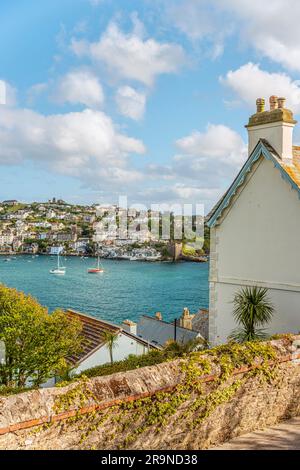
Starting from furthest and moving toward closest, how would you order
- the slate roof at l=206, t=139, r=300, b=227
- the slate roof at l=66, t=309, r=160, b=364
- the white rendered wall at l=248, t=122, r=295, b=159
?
the slate roof at l=66, t=309, r=160, b=364, the white rendered wall at l=248, t=122, r=295, b=159, the slate roof at l=206, t=139, r=300, b=227

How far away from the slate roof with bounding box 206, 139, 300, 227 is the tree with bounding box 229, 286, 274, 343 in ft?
8.44

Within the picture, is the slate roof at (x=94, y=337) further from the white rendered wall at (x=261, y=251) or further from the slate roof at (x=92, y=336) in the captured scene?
the white rendered wall at (x=261, y=251)

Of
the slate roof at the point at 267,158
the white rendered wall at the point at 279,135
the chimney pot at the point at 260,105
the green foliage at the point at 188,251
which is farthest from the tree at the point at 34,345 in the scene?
the green foliage at the point at 188,251

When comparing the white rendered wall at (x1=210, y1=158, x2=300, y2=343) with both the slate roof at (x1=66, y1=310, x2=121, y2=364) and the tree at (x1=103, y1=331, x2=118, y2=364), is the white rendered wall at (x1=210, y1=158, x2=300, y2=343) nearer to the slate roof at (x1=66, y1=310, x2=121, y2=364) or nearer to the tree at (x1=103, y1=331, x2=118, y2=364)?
the tree at (x1=103, y1=331, x2=118, y2=364)

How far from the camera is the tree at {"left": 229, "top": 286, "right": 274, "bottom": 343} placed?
11648 millimetres

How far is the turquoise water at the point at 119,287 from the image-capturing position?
255ft

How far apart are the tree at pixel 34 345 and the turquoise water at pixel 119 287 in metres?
46.5

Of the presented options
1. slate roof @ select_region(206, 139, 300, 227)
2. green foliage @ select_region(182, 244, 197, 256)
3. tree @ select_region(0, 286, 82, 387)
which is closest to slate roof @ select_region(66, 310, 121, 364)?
tree @ select_region(0, 286, 82, 387)

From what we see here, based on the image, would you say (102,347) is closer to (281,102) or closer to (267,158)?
(267,158)

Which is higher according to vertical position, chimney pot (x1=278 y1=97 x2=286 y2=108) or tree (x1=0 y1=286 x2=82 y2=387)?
chimney pot (x1=278 y1=97 x2=286 y2=108)

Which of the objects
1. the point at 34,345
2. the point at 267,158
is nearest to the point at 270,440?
the point at 267,158

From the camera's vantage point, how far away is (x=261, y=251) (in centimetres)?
1234

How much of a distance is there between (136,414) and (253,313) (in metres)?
6.31
